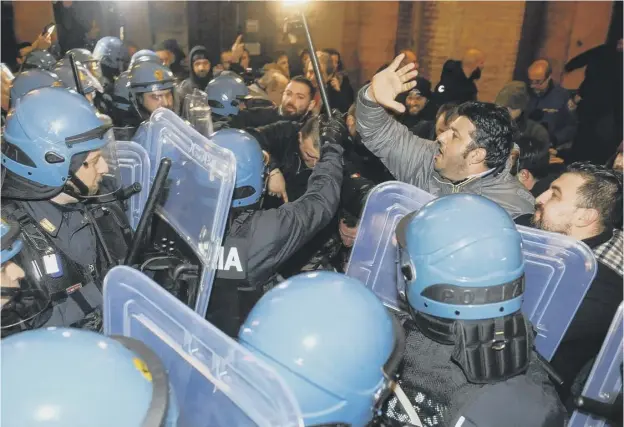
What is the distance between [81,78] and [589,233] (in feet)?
14.1

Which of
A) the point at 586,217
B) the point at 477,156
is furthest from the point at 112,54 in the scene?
the point at 586,217

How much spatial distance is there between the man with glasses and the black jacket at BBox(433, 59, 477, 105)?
749 millimetres

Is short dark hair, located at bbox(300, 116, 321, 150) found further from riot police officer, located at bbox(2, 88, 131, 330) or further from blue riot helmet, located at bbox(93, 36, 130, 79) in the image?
blue riot helmet, located at bbox(93, 36, 130, 79)

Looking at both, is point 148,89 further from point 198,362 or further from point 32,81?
point 198,362

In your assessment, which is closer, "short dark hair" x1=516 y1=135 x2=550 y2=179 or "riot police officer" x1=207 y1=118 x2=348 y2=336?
"riot police officer" x1=207 y1=118 x2=348 y2=336

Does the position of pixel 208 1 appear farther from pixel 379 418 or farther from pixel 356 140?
pixel 379 418

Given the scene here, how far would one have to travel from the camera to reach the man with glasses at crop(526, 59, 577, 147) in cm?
652

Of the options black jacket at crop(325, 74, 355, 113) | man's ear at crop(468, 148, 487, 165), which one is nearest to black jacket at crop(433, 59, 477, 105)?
black jacket at crop(325, 74, 355, 113)

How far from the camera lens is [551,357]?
1.92m

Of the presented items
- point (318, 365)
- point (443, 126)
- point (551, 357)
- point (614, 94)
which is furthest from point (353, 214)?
point (614, 94)

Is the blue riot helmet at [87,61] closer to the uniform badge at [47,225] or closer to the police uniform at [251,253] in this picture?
the uniform badge at [47,225]

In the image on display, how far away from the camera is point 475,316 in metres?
1.49

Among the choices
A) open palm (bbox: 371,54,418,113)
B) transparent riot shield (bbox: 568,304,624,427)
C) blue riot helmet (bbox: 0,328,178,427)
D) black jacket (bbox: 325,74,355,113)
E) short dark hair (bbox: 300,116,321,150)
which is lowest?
black jacket (bbox: 325,74,355,113)

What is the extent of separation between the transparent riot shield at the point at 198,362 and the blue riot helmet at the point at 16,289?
485mm
